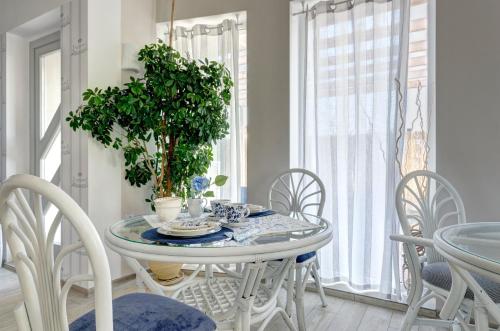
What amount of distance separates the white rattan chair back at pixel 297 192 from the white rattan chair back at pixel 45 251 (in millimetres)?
1584

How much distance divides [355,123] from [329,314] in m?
1.31

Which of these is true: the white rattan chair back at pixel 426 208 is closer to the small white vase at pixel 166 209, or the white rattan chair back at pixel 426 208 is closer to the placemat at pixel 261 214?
the placemat at pixel 261 214

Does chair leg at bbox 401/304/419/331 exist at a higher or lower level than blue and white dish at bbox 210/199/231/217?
lower

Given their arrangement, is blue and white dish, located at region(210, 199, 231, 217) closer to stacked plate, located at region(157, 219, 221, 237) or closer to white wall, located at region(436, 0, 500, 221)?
stacked plate, located at region(157, 219, 221, 237)

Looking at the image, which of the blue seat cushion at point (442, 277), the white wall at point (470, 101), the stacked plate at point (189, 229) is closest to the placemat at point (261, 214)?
the stacked plate at point (189, 229)

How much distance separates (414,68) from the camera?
7.16ft

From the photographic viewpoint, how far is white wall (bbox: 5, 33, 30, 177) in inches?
121

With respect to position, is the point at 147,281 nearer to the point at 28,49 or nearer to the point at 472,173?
the point at 472,173

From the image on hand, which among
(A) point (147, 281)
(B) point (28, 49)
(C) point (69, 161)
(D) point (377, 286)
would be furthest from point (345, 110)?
(B) point (28, 49)

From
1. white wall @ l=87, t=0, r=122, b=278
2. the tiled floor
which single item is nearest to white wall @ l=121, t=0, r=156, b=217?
white wall @ l=87, t=0, r=122, b=278

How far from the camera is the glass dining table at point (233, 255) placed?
1.03 meters

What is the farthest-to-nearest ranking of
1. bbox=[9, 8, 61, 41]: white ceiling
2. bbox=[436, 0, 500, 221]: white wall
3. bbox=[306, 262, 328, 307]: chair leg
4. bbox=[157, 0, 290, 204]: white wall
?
bbox=[9, 8, 61, 41]: white ceiling
bbox=[157, 0, 290, 204]: white wall
bbox=[306, 262, 328, 307]: chair leg
bbox=[436, 0, 500, 221]: white wall

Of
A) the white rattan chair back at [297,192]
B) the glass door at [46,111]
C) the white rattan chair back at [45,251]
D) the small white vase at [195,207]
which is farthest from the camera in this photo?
the glass door at [46,111]

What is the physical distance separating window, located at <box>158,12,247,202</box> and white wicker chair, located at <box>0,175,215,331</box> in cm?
187
